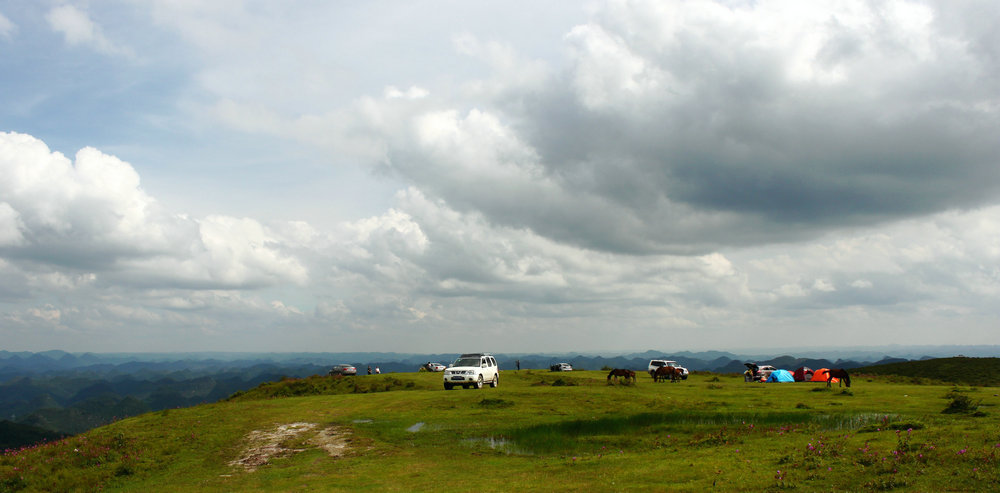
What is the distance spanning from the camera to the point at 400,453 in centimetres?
2188

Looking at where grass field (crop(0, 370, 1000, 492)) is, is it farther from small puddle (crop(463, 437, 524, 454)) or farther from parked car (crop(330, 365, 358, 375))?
parked car (crop(330, 365, 358, 375))

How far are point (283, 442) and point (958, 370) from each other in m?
88.8

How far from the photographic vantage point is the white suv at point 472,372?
139ft

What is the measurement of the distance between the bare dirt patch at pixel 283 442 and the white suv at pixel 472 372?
15.0 m

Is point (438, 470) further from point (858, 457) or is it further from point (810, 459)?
point (858, 457)

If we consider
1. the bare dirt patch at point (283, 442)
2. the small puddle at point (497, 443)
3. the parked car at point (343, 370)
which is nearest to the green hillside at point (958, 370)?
the small puddle at point (497, 443)

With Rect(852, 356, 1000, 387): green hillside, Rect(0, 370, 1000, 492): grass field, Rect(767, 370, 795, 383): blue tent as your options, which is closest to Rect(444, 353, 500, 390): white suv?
Rect(0, 370, 1000, 492): grass field

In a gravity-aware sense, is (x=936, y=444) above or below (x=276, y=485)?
above

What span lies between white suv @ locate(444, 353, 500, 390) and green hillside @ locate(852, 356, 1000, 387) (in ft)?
167

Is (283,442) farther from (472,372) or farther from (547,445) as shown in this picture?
(472,372)

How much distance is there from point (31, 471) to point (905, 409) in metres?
38.2

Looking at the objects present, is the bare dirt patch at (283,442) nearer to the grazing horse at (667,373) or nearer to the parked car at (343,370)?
the grazing horse at (667,373)

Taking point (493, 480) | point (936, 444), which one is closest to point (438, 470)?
point (493, 480)

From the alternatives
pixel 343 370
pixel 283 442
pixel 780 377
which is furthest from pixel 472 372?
pixel 343 370
